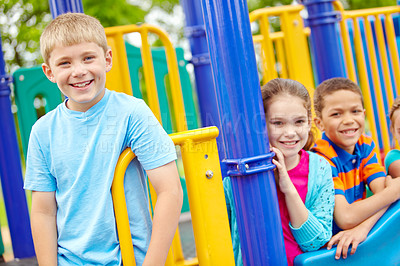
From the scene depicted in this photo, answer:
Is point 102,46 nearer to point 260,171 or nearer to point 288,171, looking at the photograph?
point 260,171

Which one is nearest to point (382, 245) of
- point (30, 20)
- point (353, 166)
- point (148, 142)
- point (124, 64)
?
point (353, 166)

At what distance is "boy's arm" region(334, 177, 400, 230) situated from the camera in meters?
2.05

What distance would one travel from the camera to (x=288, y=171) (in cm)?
206

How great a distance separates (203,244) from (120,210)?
36 centimetres

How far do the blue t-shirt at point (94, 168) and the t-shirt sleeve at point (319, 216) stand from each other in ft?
2.21

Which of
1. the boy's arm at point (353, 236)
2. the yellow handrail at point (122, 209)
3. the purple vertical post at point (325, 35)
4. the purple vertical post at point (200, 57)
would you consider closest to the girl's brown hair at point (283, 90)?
the boy's arm at point (353, 236)

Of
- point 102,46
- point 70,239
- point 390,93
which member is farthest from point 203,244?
point 390,93

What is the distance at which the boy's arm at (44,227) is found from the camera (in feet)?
5.51

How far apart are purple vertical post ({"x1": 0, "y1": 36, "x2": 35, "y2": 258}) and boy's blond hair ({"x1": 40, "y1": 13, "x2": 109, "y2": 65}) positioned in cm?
210

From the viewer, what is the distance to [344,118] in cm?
230

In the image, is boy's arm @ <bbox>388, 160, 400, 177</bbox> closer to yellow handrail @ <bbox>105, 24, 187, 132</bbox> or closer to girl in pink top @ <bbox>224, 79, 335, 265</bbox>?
girl in pink top @ <bbox>224, 79, 335, 265</bbox>

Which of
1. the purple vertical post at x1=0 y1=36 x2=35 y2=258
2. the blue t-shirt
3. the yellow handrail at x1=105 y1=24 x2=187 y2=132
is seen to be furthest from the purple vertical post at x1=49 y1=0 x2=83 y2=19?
the blue t-shirt

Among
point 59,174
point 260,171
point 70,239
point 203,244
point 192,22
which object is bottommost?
point 203,244

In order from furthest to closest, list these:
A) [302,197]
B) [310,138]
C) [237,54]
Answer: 1. [310,138]
2. [302,197]
3. [237,54]
